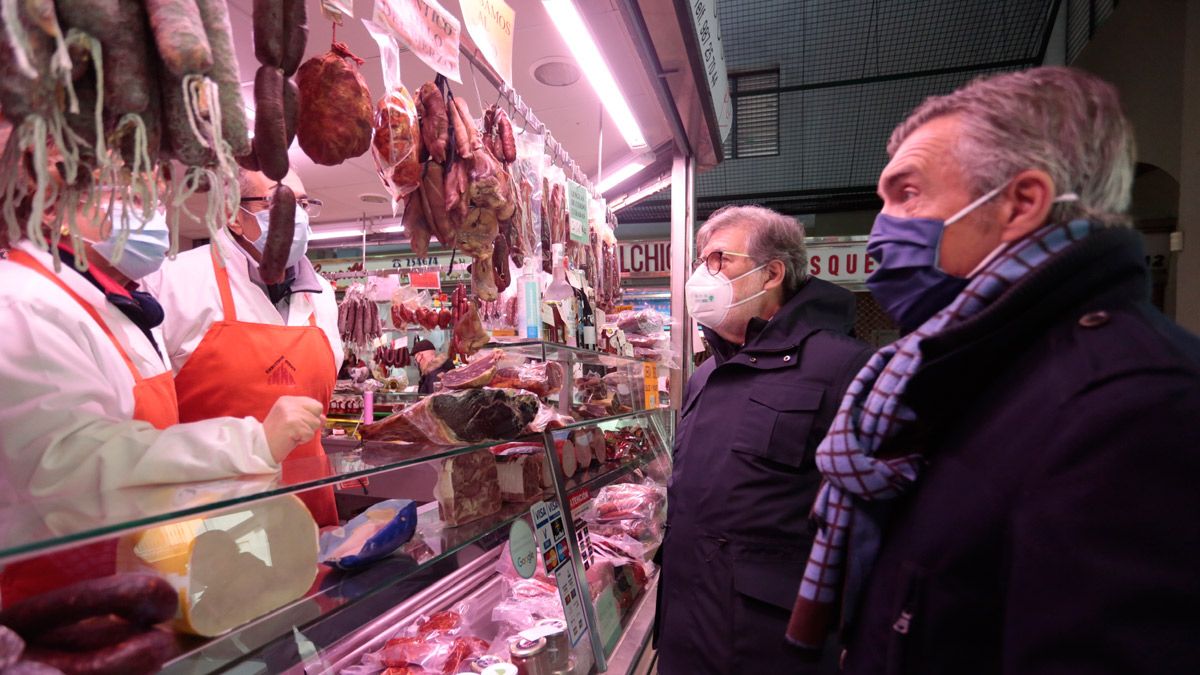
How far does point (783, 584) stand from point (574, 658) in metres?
Result: 0.73

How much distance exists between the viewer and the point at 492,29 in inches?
68.6

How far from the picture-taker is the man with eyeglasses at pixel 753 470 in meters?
1.76

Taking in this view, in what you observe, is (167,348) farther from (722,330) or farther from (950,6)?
(950,6)

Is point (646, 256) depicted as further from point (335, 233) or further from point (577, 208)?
point (577, 208)

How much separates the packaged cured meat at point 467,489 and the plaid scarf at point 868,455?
91cm

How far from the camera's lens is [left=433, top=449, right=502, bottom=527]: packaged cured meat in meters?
1.60

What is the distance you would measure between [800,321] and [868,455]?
3.27 ft

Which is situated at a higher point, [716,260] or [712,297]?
[716,260]

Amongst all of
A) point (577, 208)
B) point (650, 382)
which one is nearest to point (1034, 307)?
point (577, 208)

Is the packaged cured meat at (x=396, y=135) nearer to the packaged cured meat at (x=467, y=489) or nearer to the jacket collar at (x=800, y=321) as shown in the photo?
the packaged cured meat at (x=467, y=489)

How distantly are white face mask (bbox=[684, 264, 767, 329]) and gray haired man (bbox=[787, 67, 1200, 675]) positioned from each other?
3.25 feet

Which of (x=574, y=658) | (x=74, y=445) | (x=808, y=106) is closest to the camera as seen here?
(x=74, y=445)

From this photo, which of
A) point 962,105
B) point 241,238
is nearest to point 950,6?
point 962,105

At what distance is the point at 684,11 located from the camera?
235cm
